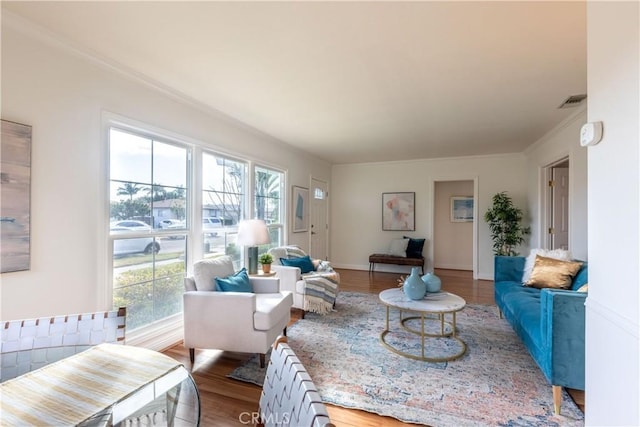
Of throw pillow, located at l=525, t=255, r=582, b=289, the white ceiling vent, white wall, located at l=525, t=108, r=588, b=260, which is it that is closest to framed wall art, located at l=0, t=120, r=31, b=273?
throw pillow, located at l=525, t=255, r=582, b=289

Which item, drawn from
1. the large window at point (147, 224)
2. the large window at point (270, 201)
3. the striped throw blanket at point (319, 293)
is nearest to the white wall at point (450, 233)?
the large window at point (270, 201)

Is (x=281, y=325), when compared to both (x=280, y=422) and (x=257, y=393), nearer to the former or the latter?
(x=257, y=393)

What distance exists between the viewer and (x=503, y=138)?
14.7 ft

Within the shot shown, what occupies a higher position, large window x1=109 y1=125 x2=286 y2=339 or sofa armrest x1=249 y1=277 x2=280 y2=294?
large window x1=109 y1=125 x2=286 y2=339

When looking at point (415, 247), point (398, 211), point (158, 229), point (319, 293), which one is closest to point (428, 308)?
point (319, 293)

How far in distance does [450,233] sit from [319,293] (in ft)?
15.0

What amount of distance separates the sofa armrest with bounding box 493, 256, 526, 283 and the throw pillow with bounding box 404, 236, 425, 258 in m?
2.43

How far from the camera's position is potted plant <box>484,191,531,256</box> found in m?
5.16

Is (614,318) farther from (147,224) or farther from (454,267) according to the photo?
(454,267)

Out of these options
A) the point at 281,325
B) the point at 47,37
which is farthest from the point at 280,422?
the point at 47,37

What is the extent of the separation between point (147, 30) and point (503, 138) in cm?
473

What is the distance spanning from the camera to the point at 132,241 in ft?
8.40

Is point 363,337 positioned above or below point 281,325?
below

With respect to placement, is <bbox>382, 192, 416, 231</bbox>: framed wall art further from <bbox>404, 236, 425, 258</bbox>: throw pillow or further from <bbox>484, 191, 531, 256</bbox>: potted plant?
<bbox>484, 191, 531, 256</bbox>: potted plant
